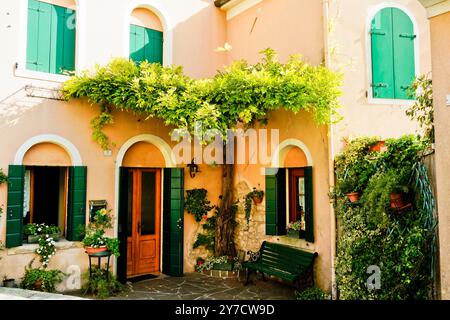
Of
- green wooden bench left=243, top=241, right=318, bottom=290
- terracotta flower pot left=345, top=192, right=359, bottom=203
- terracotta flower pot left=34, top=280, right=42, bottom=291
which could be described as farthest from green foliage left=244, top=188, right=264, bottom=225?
terracotta flower pot left=34, top=280, right=42, bottom=291

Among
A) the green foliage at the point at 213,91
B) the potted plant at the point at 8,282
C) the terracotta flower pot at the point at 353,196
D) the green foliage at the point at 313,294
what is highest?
the green foliage at the point at 213,91

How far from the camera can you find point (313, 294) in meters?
7.00

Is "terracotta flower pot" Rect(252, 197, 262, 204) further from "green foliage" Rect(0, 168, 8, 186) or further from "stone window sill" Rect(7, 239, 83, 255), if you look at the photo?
"green foliage" Rect(0, 168, 8, 186)

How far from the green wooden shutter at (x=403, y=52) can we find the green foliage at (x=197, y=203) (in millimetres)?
5116

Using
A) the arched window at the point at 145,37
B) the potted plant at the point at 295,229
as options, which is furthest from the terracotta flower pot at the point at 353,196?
the arched window at the point at 145,37

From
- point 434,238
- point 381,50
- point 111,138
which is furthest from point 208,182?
point 434,238

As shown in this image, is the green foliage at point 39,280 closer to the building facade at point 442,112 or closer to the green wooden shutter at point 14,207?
the green wooden shutter at point 14,207

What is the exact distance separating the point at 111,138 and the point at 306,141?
171 inches

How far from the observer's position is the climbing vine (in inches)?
268

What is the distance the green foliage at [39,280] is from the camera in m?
6.76

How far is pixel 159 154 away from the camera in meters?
9.02

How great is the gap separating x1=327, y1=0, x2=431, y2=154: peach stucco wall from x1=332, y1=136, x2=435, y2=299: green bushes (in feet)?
3.20

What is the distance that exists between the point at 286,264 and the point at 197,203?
9.05 feet

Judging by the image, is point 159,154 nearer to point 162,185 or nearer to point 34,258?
point 162,185
